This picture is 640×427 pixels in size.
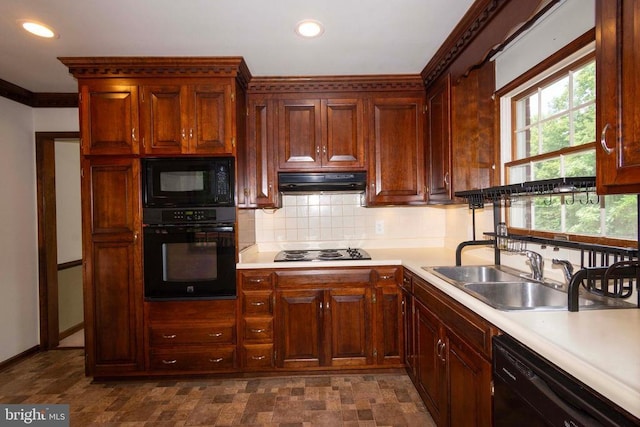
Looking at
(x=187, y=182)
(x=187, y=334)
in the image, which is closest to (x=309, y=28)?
(x=187, y=182)

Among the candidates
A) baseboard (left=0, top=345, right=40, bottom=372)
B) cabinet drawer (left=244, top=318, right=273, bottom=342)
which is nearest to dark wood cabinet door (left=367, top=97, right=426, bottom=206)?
cabinet drawer (left=244, top=318, right=273, bottom=342)

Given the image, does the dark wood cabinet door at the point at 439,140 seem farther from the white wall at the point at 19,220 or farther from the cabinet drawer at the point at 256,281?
the white wall at the point at 19,220

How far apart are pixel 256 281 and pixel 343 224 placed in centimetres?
103

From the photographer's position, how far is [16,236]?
2869mm

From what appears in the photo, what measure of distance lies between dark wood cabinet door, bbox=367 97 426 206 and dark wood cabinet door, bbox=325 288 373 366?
0.79 m

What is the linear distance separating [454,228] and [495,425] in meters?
1.92

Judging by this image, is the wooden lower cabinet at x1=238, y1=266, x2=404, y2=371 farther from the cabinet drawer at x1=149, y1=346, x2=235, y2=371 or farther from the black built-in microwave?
the black built-in microwave

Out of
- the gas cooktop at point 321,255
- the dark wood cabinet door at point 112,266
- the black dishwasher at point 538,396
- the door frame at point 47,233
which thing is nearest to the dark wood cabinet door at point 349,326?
the gas cooktop at point 321,255

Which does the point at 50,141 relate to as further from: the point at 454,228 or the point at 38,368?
the point at 454,228

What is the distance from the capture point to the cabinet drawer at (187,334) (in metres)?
2.41

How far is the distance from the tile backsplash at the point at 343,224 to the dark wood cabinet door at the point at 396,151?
0.39 metres

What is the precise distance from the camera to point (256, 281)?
2457mm

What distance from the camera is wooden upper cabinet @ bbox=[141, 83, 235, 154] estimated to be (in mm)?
2387

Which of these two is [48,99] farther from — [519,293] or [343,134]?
[519,293]
